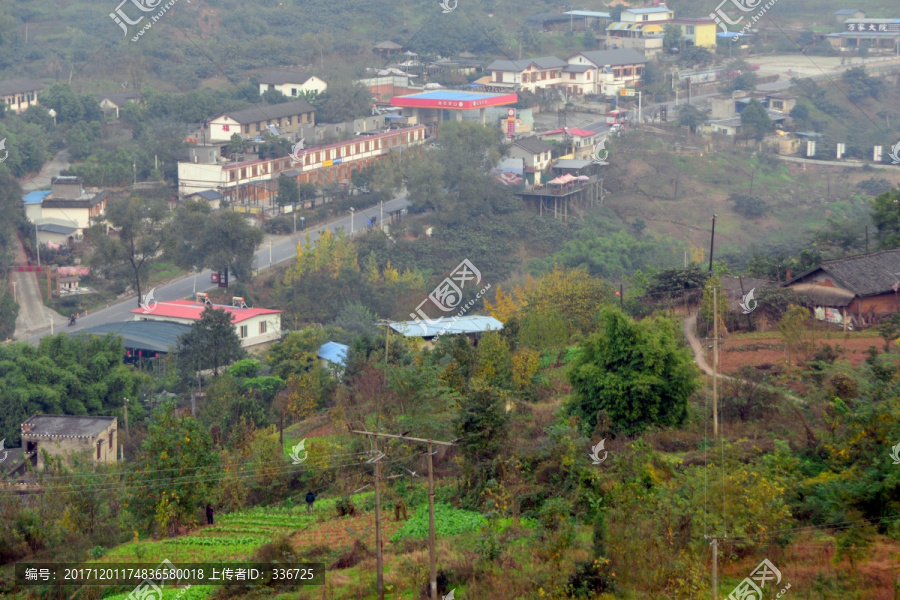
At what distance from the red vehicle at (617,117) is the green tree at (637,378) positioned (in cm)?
2565

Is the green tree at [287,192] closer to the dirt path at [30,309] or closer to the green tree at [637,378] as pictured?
the dirt path at [30,309]

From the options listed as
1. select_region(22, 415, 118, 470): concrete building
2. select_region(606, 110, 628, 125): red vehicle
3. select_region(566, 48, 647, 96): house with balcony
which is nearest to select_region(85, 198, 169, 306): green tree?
select_region(22, 415, 118, 470): concrete building

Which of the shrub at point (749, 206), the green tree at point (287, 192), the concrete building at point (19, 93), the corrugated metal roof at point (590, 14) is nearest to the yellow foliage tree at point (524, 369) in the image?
the green tree at point (287, 192)

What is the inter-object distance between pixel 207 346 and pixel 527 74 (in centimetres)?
2197

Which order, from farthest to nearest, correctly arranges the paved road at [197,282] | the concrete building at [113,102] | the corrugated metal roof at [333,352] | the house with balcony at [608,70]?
the house with balcony at [608,70] → the concrete building at [113,102] → the paved road at [197,282] → the corrugated metal roof at [333,352]

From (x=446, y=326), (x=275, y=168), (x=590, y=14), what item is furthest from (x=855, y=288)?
(x=590, y=14)

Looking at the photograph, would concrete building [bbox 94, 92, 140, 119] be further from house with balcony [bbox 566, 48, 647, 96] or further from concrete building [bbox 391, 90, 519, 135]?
house with balcony [bbox 566, 48, 647, 96]

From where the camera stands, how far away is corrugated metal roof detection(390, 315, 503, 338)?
672 inches

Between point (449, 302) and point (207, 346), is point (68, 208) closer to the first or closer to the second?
point (207, 346)

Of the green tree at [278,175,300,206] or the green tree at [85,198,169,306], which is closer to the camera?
the green tree at [85,198,169,306]

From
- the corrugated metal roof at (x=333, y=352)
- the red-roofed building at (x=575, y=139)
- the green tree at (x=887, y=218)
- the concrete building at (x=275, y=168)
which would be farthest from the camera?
the red-roofed building at (x=575, y=139)

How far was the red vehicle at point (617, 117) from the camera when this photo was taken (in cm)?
3491

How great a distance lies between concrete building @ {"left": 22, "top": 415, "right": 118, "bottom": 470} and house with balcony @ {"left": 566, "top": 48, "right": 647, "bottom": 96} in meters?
26.9

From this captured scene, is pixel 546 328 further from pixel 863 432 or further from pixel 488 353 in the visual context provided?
pixel 863 432
